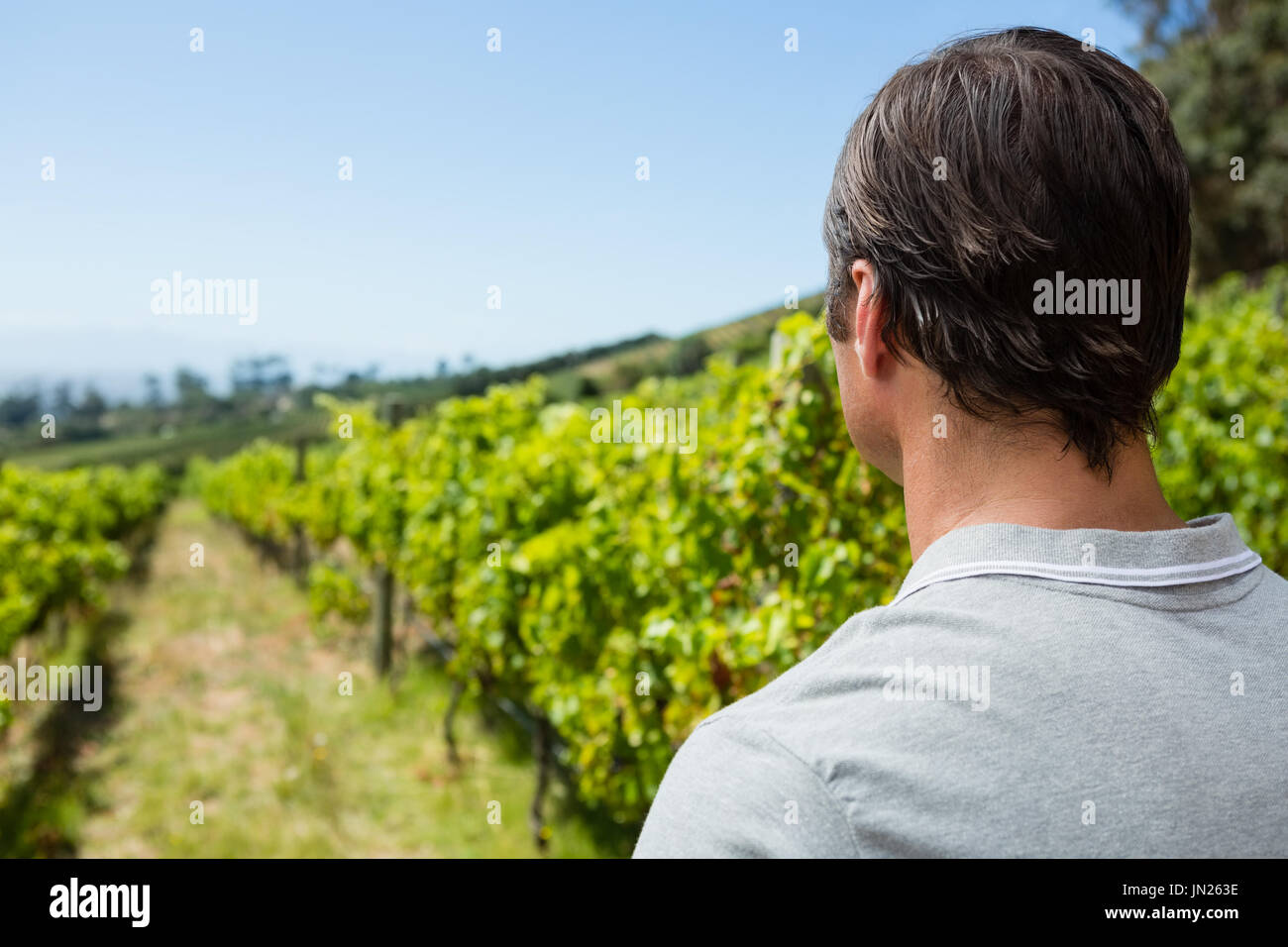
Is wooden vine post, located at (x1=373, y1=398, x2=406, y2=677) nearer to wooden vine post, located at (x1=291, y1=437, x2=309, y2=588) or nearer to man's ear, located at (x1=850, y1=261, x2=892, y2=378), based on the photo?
wooden vine post, located at (x1=291, y1=437, x2=309, y2=588)

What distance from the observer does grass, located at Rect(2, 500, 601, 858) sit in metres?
4.95

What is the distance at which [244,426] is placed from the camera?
4784 centimetres

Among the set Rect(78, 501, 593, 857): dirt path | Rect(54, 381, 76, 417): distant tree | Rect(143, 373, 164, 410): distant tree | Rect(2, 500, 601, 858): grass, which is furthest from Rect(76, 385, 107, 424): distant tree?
Rect(2, 500, 601, 858): grass

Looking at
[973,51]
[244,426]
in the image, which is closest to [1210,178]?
[973,51]

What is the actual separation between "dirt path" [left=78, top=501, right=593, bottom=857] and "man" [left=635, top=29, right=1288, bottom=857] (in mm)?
3751

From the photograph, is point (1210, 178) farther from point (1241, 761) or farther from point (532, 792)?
point (1241, 761)

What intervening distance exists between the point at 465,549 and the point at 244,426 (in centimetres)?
4731

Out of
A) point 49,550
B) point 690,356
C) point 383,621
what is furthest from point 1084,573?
point 690,356

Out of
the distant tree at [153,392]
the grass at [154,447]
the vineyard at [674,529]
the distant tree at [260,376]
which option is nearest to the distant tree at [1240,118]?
the vineyard at [674,529]

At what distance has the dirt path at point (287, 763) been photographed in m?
4.96

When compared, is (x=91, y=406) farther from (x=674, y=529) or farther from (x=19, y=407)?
(x=674, y=529)

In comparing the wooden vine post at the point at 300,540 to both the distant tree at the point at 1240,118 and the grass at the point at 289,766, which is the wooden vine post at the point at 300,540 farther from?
the distant tree at the point at 1240,118

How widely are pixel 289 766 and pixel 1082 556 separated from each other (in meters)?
6.23
